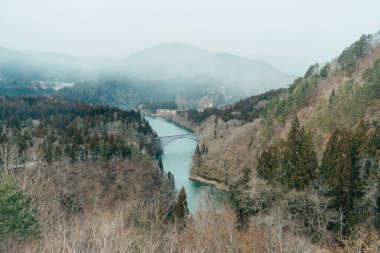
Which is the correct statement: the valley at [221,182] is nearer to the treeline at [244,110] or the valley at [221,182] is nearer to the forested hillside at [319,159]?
the forested hillside at [319,159]

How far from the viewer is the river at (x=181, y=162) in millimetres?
55006

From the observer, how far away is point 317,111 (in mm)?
49656

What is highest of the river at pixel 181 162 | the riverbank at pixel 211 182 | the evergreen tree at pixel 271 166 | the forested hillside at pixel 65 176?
the evergreen tree at pixel 271 166

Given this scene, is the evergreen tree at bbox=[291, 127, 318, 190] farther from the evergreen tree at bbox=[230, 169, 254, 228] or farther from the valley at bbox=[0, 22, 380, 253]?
the evergreen tree at bbox=[230, 169, 254, 228]

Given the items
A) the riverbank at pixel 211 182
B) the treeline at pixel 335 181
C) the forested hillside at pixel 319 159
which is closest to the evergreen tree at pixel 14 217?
the forested hillside at pixel 319 159

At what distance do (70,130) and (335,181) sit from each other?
147 feet

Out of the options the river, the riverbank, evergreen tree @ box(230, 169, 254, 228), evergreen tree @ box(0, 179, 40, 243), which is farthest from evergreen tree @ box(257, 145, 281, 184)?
evergreen tree @ box(0, 179, 40, 243)

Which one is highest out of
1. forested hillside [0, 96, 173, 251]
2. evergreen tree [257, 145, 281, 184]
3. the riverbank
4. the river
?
evergreen tree [257, 145, 281, 184]

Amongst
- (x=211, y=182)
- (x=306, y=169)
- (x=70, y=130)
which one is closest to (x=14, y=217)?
(x=306, y=169)

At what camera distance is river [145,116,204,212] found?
2166 inches

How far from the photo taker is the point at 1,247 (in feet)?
48.6

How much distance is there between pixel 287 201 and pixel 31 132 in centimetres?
4709

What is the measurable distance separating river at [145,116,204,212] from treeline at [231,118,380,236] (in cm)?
1494

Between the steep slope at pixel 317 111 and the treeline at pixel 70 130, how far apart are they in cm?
1344
